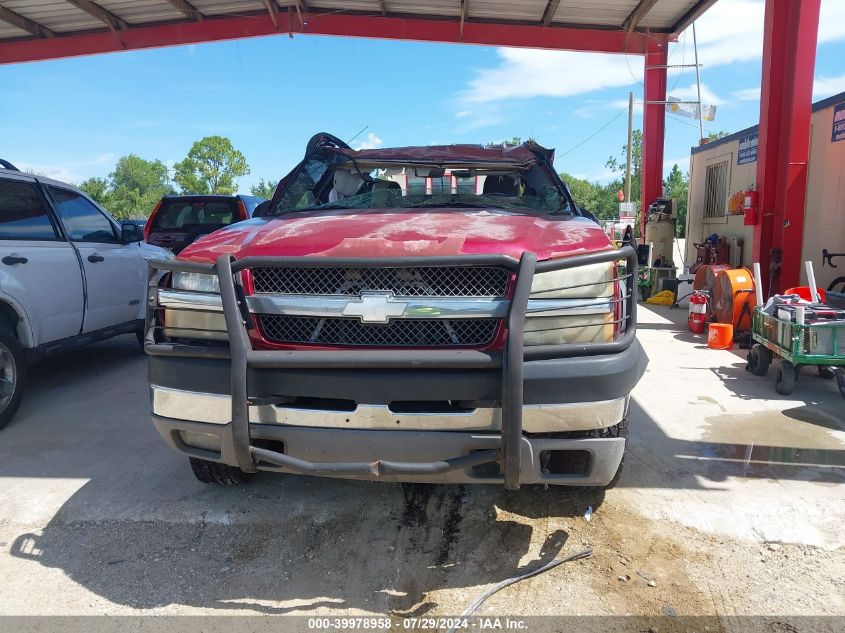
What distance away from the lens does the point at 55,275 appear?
17.4ft

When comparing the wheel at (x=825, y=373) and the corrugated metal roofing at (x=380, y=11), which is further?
the corrugated metal roofing at (x=380, y=11)

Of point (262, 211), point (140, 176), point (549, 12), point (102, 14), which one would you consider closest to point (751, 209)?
point (549, 12)

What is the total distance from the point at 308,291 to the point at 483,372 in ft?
2.78

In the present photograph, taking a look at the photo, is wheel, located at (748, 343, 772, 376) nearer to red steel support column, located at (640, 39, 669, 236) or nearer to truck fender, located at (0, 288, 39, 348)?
truck fender, located at (0, 288, 39, 348)

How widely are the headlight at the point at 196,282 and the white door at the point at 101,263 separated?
355 centimetres

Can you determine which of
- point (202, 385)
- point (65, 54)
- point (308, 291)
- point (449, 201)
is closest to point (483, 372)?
point (308, 291)

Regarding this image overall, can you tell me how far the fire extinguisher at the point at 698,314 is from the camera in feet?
28.0

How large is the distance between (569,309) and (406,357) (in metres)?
0.71

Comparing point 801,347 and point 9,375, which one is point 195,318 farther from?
point 801,347

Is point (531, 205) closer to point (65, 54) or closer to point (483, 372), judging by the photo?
point (483, 372)

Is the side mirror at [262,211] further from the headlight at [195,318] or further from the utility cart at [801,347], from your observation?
the utility cart at [801,347]

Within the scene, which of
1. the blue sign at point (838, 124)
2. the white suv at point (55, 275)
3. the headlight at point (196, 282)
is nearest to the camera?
the headlight at point (196, 282)

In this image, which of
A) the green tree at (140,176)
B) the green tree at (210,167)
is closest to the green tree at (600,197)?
the green tree at (210,167)

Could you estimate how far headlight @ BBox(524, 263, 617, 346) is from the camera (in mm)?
2475
